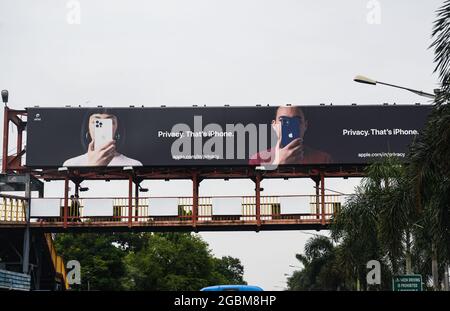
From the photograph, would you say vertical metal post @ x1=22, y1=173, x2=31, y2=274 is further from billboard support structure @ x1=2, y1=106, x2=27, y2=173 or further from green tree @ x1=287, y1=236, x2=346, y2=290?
green tree @ x1=287, y1=236, x2=346, y2=290

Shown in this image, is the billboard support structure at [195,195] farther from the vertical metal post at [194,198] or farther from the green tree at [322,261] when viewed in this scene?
the green tree at [322,261]

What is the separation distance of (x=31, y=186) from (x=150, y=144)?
7711 millimetres

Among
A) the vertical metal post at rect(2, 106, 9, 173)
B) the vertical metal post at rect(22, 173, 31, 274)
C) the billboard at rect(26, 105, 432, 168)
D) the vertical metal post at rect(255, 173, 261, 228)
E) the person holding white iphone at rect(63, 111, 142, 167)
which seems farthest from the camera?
the vertical metal post at rect(2, 106, 9, 173)

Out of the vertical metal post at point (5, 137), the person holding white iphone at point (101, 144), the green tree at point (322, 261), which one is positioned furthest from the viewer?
the green tree at point (322, 261)

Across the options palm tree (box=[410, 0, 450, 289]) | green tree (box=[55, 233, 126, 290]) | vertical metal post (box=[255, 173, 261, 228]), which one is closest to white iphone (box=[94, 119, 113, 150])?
vertical metal post (box=[255, 173, 261, 228])

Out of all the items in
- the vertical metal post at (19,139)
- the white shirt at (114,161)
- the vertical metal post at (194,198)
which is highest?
the vertical metal post at (19,139)

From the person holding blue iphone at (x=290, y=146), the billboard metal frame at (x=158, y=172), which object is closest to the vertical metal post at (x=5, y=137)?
the billboard metal frame at (x=158, y=172)

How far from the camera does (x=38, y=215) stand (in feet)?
156

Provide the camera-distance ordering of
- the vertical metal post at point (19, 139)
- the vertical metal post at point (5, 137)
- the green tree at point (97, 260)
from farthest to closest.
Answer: the green tree at point (97, 260), the vertical metal post at point (19, 139), the vertical metal post at point (5, 137)

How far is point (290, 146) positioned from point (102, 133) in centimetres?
1144

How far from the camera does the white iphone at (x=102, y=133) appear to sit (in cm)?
4819

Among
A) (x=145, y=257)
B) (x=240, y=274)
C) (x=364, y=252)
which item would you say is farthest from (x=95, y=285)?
(x=240, y=274)

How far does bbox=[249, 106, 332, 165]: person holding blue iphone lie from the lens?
155ft

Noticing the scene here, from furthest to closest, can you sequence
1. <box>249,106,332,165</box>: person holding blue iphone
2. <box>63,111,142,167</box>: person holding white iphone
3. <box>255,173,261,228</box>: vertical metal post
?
<box>63,111,142,167</box>: person holding white iphone < <box>249,106,332,165</box>: person holding blue iphone < <box>255,173,261,228</box>: vertical metal post
